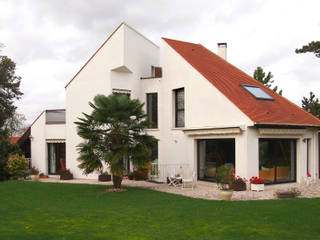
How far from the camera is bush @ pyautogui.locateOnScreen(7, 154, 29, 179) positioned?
22750 millimetres

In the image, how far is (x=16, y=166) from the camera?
22.8 m

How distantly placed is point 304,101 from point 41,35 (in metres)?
26.3

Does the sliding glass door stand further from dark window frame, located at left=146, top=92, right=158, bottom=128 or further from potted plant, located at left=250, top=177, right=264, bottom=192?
potted plant, located at left=250, top=177, right=264, bottom=192

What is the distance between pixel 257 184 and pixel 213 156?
3226mm

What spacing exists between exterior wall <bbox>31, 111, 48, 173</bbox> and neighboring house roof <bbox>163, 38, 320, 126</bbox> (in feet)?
36.0

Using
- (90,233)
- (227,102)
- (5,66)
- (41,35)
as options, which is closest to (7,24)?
(41,35)

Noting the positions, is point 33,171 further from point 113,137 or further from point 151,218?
point 151,218

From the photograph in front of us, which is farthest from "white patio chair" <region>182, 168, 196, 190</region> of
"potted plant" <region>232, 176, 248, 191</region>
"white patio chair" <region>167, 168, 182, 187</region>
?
"potted plant" <region>232, 176, 248, 191</region>

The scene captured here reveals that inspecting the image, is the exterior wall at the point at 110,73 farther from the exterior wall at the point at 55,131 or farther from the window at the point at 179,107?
the window at the point at 179,107

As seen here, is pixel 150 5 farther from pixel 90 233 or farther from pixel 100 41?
pixel 100 41

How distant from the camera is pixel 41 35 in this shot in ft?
60.5

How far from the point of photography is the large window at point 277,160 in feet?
55.9

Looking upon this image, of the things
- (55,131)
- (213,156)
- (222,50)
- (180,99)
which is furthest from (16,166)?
(222,50)

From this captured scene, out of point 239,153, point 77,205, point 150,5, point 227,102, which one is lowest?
point 77,205
